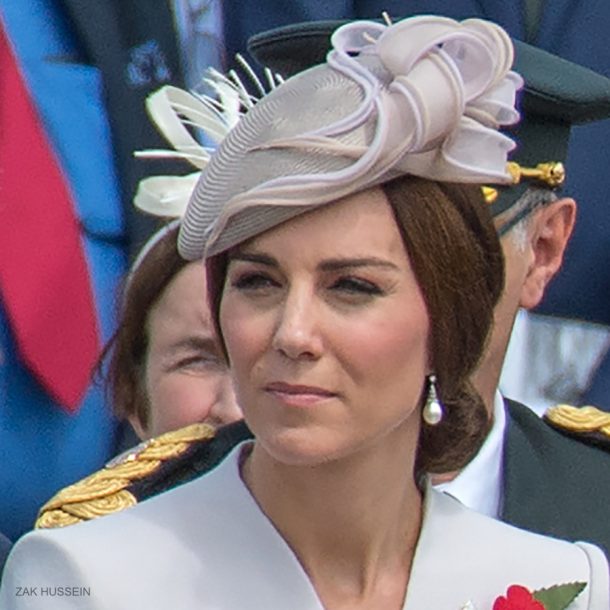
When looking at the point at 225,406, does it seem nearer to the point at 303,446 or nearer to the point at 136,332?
the point at 136,332

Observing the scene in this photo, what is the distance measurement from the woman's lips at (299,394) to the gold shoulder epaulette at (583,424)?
2.85ft

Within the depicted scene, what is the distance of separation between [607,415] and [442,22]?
2.91 ft

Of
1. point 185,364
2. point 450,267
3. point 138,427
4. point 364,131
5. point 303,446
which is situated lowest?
point 138,427

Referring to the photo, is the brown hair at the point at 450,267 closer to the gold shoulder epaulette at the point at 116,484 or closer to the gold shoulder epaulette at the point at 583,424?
the gold shoulder epaulette at the point at 116,484

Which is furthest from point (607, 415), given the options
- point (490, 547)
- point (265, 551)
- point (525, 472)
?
point (265, 551)

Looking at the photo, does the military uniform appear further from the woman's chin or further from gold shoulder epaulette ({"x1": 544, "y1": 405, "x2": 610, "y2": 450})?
the woman's chin

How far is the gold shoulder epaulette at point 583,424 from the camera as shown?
10.4 feet

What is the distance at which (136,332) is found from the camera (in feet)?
11.6

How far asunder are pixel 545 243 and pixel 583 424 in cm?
26

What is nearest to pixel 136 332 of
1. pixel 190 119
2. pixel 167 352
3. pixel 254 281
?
pixel 167 352

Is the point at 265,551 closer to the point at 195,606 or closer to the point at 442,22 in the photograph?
the point at 195,606

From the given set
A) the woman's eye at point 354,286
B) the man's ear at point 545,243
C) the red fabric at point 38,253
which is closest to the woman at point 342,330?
the woman's eye at point 354,286

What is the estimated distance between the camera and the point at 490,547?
260 centimetres

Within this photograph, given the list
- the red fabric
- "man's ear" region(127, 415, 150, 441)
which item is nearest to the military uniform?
"man's ear" region(127, 415, 150, 441)
